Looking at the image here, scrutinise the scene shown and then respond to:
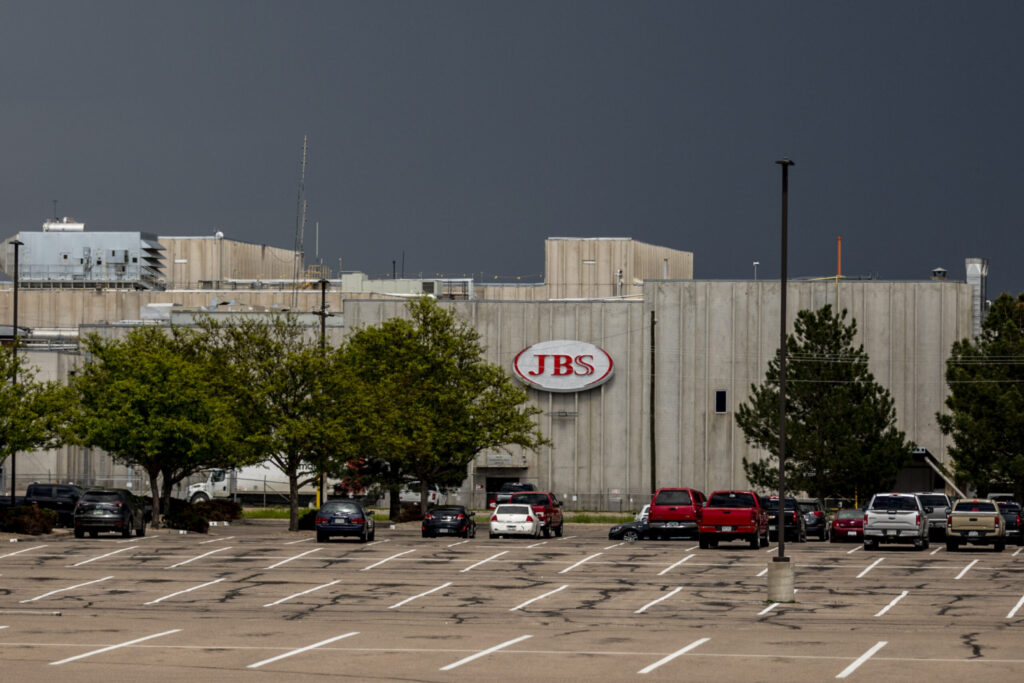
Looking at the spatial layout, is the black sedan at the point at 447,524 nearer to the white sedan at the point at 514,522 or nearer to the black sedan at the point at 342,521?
the white sedan at the point at 514,522

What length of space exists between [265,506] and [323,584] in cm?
4479

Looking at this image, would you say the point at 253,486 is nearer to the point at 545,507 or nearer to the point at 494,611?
the point at 545,507

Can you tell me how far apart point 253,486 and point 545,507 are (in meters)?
30.6

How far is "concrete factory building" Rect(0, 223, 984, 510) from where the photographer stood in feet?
277

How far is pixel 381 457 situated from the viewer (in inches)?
2704

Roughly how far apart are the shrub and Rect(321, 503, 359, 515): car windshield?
11.2 metres

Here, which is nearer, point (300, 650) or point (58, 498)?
point (300, 650)

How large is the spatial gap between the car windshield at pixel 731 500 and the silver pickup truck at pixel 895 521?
3981 mm

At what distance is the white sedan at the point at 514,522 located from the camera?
55156mm

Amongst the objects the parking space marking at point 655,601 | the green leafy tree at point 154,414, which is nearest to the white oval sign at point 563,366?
the green leafy tree at point 154,414

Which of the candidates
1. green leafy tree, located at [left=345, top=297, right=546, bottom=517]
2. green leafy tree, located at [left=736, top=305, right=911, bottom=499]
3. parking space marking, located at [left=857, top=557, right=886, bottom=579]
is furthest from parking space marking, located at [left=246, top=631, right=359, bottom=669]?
green leafy tree, located at [left=736, top=305, right=911, bottom=499]

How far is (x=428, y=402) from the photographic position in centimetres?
6881

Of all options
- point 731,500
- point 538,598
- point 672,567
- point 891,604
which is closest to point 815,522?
point 731,500

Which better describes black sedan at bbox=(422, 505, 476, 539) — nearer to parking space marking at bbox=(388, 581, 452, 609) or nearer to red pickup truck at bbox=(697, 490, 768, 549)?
red pickup truck at bbox=(697, 490, 768, 549)
